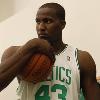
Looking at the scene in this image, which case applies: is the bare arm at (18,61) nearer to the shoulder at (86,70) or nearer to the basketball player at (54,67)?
the basketball player at (54,67)

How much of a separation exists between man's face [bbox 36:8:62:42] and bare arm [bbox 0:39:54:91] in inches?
6.3

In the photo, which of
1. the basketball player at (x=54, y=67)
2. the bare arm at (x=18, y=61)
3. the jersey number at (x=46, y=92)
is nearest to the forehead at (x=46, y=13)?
the basketball player at (x=54, y=67)

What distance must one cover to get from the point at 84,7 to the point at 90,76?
2.79 ft

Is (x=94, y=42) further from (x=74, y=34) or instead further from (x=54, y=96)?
(x=54, y=96)

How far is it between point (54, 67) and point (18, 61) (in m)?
0.25

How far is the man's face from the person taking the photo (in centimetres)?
145

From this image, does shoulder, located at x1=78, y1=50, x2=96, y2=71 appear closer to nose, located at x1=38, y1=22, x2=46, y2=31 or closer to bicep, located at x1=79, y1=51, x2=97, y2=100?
bicep, located at x1=79, y1=51, x2=97, y2=100

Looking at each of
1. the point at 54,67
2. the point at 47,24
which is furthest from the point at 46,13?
the point at 54,67

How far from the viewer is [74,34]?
2.25m

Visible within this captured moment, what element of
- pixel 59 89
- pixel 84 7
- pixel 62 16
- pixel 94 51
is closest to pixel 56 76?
pixel 59 89

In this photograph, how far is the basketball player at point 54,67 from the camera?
1269 millimetres

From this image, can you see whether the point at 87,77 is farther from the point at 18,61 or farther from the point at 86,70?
the point at 18,61

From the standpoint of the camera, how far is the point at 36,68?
50.5 inches

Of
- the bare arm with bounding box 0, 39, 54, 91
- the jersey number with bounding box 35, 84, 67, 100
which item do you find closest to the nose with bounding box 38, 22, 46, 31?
the bare arm with bounding box 0, 39, 54, 91
